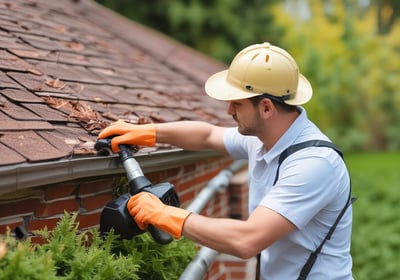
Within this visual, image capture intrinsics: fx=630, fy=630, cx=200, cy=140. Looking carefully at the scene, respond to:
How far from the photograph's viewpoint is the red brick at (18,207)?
2.51 metres

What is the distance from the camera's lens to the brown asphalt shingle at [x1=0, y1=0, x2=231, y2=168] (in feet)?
9.11

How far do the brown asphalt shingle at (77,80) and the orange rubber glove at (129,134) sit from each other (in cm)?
9

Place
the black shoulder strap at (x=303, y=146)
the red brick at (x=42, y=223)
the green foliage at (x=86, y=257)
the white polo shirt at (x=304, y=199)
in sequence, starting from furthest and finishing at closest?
1. the black shoulder strap at (x=303, y=146)
2. the white polo shirt at (x=304, y=199)
3. the red brick at (x=42, y=223)
4. the green foliage at (x=86, y=257)

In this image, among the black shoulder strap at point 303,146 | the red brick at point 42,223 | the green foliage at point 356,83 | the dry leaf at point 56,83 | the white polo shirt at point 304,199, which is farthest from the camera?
the green foliage at point 356,83

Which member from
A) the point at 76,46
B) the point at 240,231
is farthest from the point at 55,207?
the point at 76,46

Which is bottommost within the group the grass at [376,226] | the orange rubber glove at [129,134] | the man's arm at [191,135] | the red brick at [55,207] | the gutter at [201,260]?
the grass at [376,226]

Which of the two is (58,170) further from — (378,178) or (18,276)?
(378,178)

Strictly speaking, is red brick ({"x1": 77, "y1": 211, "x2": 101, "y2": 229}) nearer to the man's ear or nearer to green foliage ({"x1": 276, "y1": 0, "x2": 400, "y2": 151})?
the man's ear

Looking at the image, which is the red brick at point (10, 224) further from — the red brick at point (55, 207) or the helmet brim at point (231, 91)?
the helmet brim at point (231, 91)

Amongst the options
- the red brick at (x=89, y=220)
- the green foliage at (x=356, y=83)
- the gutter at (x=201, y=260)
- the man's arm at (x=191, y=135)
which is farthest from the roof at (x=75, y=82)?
the green foliage at (x=356, y=83)

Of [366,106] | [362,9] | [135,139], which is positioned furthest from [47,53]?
[362,9]

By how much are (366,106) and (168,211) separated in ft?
67.2

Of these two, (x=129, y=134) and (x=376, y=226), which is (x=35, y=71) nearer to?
(x=129, y=134)

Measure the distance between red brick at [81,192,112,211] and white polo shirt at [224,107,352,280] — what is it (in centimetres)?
75
